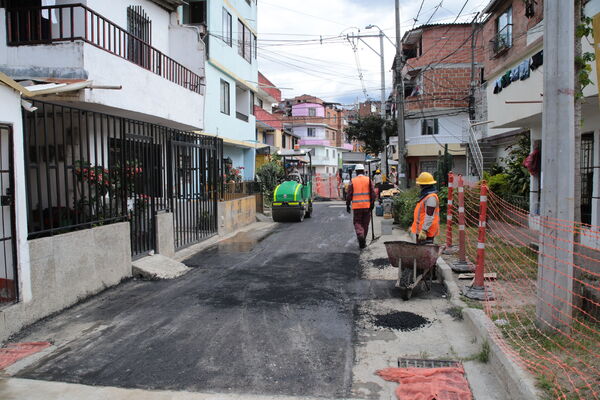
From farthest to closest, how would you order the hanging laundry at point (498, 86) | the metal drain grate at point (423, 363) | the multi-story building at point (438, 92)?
the multi-story building at point (438, 92)
the hanging laundry at point (498, 86)
the metal drain grate at point (423, 363)

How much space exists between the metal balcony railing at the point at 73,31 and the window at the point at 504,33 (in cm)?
1346

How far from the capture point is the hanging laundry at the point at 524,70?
952cm

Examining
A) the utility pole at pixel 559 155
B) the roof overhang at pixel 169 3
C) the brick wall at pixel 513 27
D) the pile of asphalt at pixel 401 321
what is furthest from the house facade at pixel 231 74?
the utility pole at pixel 559 155

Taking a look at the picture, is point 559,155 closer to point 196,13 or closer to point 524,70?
point 524,70

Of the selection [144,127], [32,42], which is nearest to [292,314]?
[144,127]

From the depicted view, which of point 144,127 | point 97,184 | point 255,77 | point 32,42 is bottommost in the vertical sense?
point 97,184

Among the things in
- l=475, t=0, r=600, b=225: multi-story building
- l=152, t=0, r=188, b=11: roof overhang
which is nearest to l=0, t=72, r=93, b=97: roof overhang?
l=475, t=0, r=600, b=225: multi-story building

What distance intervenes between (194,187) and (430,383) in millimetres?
9742

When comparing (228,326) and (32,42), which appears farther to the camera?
(32,42)

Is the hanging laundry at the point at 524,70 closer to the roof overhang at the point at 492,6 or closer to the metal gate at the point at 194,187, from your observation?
the metal gate at the point at 194,187

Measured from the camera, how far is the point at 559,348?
4.42 meters

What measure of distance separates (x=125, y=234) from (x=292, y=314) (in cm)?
371

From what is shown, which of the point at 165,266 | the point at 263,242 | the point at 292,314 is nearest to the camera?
the point at 292,314

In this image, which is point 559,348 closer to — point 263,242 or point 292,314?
point 292,314
